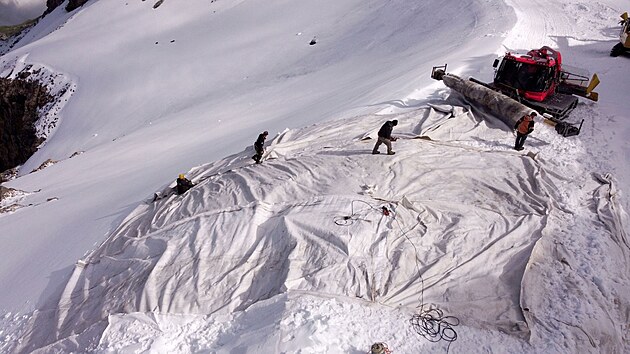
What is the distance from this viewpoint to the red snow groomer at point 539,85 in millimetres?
10117

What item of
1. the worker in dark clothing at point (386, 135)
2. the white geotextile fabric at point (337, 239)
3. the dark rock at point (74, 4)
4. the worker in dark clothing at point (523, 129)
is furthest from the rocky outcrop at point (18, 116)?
the worker in dark clothing at point (523, 129)

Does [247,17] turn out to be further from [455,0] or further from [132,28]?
[455,0]

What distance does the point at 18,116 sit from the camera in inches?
1141

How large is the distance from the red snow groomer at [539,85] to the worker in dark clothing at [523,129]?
1.91 metres

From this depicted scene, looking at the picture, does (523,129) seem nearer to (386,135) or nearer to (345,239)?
(386,135)

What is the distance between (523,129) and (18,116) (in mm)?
34336

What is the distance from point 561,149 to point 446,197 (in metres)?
3.86

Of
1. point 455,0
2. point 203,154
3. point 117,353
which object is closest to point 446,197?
point 117,353

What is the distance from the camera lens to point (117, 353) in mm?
4590

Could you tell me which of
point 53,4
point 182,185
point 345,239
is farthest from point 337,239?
point 53,4

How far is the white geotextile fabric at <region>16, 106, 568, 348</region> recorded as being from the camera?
16.8ft

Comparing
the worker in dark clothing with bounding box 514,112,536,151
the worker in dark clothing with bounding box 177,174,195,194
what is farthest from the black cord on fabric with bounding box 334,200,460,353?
the worker in dark clothing with bounding box 177,174,195,194

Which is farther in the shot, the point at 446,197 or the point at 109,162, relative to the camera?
the point at 109,162

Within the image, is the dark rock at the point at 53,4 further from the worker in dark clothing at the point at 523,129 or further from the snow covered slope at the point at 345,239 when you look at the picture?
the worker in dark clothing at the point at 523,129
